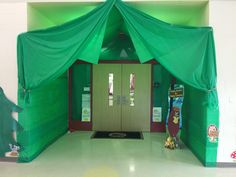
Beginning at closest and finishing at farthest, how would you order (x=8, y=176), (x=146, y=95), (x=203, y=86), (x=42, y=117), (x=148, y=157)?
(x=8, y=176)
(x=203, y=86)
(x=148, y=157)
(x=42, y=117)
(x=146, y=95)

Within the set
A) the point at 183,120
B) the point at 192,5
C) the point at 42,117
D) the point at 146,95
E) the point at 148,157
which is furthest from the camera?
the point at 146,95

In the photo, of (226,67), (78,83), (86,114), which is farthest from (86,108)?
(226,67)

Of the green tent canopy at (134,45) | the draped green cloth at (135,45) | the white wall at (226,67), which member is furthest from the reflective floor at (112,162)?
the draped green cloth at (135,45)

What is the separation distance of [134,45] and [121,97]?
2.95m

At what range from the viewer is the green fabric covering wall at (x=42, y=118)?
13.4 ft

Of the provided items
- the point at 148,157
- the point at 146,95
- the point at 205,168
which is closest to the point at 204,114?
the point at 205,168

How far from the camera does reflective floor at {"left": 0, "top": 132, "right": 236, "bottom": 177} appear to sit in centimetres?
364

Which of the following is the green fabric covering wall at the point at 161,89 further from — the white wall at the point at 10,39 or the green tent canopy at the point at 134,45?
the white wall at the point at 10,39

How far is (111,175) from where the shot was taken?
11.7 feet

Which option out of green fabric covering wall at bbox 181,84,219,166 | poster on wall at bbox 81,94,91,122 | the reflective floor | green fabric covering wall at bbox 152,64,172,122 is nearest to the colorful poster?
poster on wall at bbox 81,94,91,122

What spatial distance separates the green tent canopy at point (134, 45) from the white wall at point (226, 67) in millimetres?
156

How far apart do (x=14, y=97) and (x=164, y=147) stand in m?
2.96

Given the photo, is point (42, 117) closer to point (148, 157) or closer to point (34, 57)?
point (34, 57)

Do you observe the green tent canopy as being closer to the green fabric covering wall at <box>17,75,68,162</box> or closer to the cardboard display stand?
the green fabric covering wall at <box>17,75,68,162</box>
